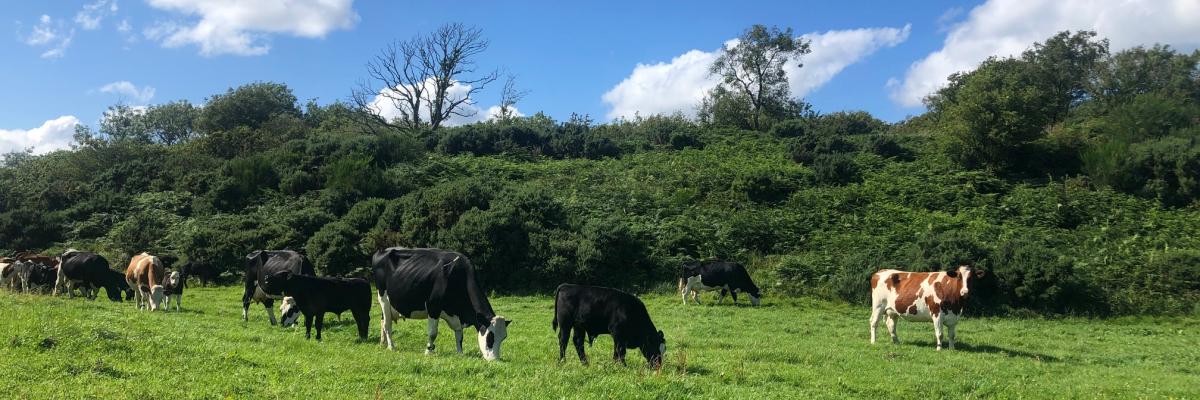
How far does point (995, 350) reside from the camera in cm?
1567

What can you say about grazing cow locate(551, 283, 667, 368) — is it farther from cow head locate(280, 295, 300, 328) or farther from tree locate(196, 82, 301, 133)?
tree locate(196, 82, 301, 133)

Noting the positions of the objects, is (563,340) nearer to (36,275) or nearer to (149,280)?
(149,280)

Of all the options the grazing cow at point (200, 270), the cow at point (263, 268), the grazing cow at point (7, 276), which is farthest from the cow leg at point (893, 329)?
the grazing cow at point (7, 276)

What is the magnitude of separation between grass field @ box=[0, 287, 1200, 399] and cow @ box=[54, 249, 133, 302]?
5.41 metres

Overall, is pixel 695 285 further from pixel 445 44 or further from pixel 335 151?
pixel 445 44

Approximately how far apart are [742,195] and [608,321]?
2778cm

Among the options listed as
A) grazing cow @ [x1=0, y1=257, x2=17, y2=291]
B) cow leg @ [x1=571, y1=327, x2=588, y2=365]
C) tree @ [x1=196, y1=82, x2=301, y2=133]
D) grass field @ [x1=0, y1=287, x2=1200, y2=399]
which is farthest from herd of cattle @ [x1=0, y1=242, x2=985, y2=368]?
tree @ [x1=196, y1=82, x2=301, y2=133]

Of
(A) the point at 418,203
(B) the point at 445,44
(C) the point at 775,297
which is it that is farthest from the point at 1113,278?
(B) the point at 445,44

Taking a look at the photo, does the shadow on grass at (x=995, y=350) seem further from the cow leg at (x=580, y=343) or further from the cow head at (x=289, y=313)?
the cow head at (x=289, y=313)

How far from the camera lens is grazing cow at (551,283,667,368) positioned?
1158 centimetres

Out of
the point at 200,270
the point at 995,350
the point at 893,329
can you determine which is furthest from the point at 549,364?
the point at 200,270

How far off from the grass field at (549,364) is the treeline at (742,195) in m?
7.57

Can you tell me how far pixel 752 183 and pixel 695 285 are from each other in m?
15.4

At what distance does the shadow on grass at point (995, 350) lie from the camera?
14.8 metres
